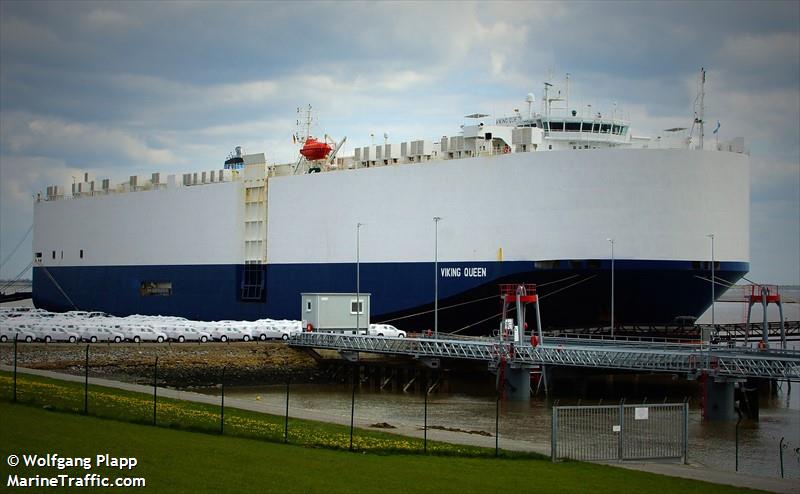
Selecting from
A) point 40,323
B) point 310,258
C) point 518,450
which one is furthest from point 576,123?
point 518,450

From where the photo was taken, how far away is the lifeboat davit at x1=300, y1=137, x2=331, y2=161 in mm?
70812

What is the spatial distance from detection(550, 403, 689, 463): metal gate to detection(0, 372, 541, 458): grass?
1.99 metres

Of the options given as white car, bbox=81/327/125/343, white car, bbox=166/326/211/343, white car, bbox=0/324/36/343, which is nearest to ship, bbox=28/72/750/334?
white car, bbox=166/326/211/343

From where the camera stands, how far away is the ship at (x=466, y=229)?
52.8 meters

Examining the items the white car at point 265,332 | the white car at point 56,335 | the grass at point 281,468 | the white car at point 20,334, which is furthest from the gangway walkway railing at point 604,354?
the grass at point 281,468

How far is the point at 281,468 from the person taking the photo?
2041 centimetres

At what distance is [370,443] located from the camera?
2491cm

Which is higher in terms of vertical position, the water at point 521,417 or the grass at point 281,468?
the grass at point 281,468

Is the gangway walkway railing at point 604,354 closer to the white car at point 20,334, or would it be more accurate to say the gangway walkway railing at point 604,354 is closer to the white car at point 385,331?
the white car at point 385,331

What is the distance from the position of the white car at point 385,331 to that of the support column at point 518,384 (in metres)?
14.4

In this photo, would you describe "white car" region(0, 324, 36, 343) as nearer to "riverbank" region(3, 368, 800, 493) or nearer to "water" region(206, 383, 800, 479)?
"water" region(206, 383, 800, 479)

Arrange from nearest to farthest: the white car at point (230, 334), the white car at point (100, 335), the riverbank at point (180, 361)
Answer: the riverbank at point (180, 361) → the white car at point (100, 335) → the white car at point (230, 334)

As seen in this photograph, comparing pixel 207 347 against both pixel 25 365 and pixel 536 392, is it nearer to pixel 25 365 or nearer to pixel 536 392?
pixel 25 365

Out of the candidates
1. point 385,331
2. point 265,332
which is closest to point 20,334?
point 265,332
